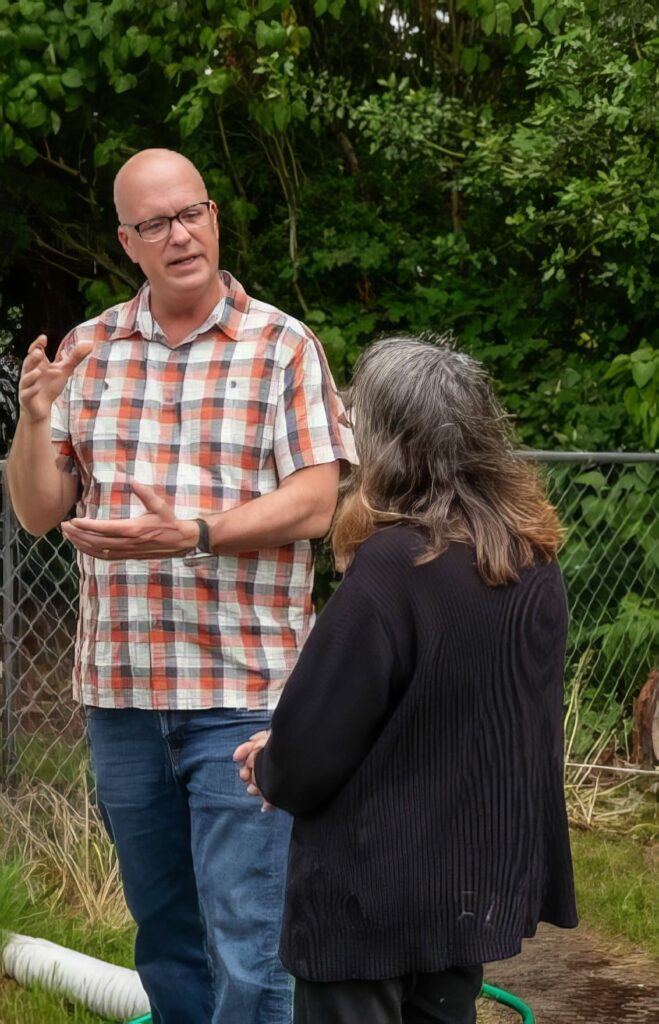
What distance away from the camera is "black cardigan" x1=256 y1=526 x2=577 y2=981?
80.4 inches

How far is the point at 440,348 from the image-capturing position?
2.24 m

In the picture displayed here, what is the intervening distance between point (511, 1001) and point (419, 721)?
207 centimetres

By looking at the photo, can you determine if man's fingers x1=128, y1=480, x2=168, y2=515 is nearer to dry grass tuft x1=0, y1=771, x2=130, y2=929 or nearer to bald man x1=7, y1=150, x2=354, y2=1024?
bald man x1=7, y1=150, x2=354, y2=1024

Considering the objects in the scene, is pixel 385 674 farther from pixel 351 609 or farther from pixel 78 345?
pixel 78 345

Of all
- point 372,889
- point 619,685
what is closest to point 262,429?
point 372,889

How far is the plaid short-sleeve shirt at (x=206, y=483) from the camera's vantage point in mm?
2641

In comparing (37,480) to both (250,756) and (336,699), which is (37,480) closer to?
(250,756)

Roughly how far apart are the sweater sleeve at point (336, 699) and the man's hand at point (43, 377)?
799 mm

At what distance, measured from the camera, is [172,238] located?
271 cm

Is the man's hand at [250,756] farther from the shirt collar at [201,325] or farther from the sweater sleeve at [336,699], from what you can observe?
the shirt collar at [201,325]

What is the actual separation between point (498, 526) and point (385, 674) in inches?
11.6

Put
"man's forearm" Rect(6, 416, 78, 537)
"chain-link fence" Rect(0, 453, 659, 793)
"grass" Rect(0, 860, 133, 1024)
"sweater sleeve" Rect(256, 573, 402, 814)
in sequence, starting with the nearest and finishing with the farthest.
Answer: "sweater sleeve" Rect(256, 573, 402, 814), "man's forearm" Rect(6, 416, 78, 537), "grass" Rect(0, 860, 133, 1024), "chain-link fence" Rect(0, 453, 659, 793)

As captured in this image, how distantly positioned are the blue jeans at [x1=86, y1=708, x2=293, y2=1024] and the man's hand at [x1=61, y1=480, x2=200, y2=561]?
1.09 ft

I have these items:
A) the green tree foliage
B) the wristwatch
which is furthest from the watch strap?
the green tree foliage
